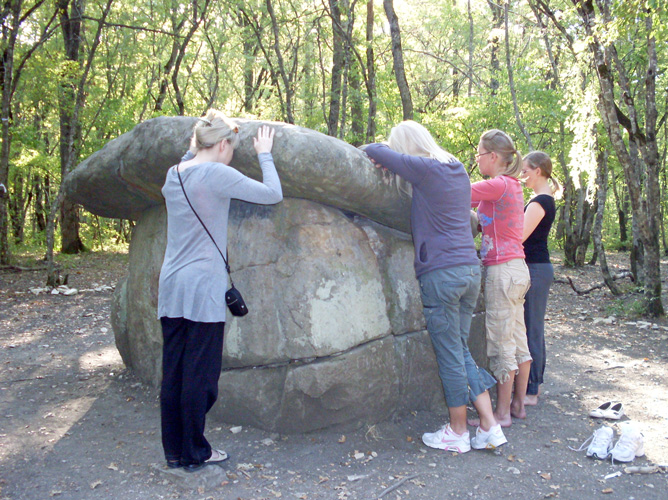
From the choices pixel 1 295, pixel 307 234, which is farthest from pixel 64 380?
pixel 1 295

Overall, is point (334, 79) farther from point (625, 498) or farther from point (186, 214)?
point (625, 498)

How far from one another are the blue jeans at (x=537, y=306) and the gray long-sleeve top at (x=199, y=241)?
7.23 feet

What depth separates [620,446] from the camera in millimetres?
3326

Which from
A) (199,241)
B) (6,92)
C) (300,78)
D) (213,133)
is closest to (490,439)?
(199,241)

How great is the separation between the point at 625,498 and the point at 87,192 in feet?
13.7

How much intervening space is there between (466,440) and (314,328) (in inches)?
45.8

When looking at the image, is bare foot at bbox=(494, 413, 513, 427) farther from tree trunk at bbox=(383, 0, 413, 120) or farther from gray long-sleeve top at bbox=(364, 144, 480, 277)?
tree trunk at bbox=(383, 0, 413, 120)

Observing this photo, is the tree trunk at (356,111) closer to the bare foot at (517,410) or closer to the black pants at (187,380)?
the bare foot at (517,410)


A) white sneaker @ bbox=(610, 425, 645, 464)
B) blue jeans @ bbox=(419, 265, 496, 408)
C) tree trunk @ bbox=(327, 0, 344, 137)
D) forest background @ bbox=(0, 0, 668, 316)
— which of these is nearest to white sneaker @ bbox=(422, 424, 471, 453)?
blue jeans @ bbox=(419, 265, 496, 408)

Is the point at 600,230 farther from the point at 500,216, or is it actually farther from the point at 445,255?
the point at 445,255

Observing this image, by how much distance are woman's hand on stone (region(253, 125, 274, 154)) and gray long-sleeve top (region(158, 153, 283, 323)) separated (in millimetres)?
334

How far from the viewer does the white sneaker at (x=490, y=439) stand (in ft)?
11.1

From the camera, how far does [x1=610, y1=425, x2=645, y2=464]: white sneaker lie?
10.8 feet

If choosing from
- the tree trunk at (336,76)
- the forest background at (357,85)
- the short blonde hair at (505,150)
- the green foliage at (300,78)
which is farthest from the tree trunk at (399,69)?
the short blonde hair at (505,150)
